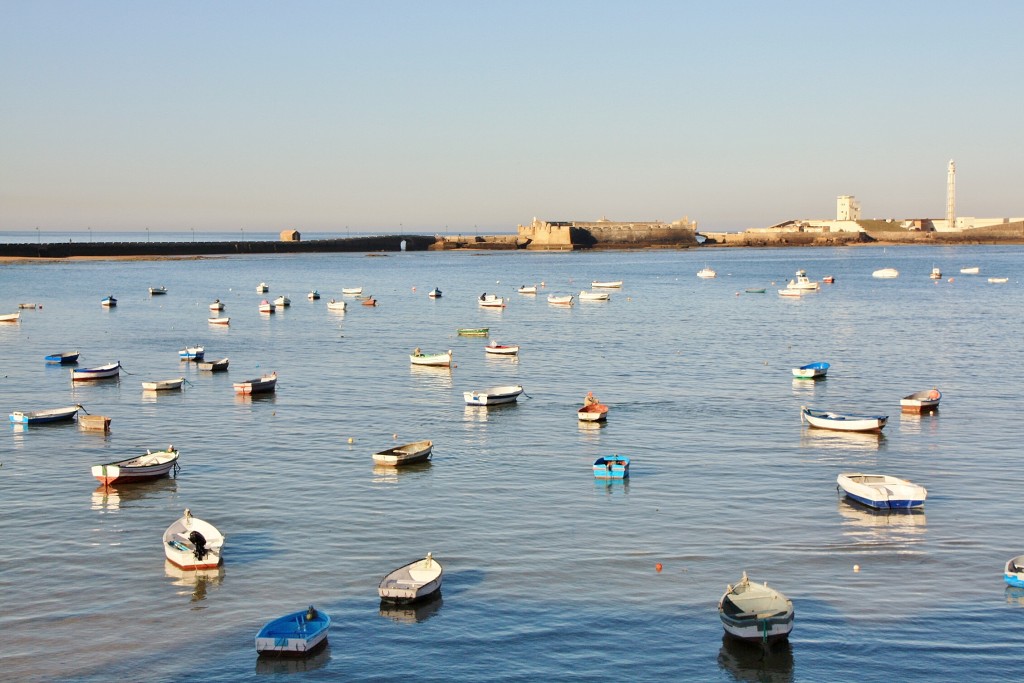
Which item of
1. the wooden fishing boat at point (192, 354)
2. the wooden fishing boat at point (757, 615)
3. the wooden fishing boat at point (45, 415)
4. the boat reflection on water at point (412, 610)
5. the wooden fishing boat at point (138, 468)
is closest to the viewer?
the wooden fishing boat at point (757, 615)

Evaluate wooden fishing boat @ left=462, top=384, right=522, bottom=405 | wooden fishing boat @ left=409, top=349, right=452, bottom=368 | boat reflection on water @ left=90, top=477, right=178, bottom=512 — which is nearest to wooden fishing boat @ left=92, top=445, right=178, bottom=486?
boat reflection on water @ left=90, top=477, right=178, bottom=512

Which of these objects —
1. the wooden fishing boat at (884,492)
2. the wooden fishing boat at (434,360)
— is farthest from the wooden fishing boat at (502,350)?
the wooden fishing boat at (884,492)

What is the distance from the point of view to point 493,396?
51219 mm

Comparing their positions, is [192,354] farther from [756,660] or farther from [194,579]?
[756,660]

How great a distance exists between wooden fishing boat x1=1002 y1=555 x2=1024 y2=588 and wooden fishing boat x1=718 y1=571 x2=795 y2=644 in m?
6.70

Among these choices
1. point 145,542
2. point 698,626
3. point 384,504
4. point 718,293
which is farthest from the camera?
point 718,293

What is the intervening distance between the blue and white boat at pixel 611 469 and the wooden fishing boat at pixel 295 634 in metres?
15.4

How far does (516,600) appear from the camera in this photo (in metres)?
26.0

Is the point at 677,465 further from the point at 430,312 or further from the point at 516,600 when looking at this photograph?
the point at 430,312

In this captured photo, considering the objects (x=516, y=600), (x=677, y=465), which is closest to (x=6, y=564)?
(x=516, y=600)

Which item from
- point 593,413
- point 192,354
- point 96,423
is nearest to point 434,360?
point 192,354

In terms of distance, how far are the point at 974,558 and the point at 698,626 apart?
964cm

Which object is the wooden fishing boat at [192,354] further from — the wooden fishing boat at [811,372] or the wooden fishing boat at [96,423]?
the wooden fishing boat at [811,372]

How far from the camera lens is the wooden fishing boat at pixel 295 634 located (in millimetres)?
22828
